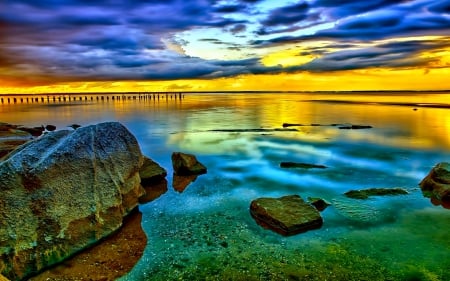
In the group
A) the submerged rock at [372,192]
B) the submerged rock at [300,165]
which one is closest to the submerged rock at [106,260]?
the submerged rock at [372,192]

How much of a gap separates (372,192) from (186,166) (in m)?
8.21

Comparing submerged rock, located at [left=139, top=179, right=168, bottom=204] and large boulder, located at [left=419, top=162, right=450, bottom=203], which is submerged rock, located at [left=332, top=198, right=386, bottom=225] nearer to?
large boulder, located at [left=419, top=162, right=450, bottom=203]

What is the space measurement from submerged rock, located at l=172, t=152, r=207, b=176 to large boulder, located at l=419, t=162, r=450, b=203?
9704 mm

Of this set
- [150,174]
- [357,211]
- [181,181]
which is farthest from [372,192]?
[150,174]

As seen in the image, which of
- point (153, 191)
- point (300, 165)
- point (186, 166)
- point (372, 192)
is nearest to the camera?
point (372, 192)

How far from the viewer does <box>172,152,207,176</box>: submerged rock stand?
16078 mm

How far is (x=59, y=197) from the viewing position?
29.2 feet

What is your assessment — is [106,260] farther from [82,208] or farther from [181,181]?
[181,181]

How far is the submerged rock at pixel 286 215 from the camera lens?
962cm

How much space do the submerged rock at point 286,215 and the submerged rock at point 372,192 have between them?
299 cm

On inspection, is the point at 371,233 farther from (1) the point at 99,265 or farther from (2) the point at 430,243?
(1) the point at 99,265

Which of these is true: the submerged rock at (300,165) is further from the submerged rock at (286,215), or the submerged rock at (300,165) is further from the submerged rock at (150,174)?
the submerged rock at (286,215)

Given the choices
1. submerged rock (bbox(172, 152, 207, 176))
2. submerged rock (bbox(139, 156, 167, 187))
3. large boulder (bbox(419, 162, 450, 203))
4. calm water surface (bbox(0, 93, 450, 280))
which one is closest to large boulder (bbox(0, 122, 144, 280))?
calm water surface (bbox(0, 93, 450, 280))

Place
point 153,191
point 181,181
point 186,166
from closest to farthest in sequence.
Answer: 1. point 153,191
2. point 181,181
3. point 186,166
